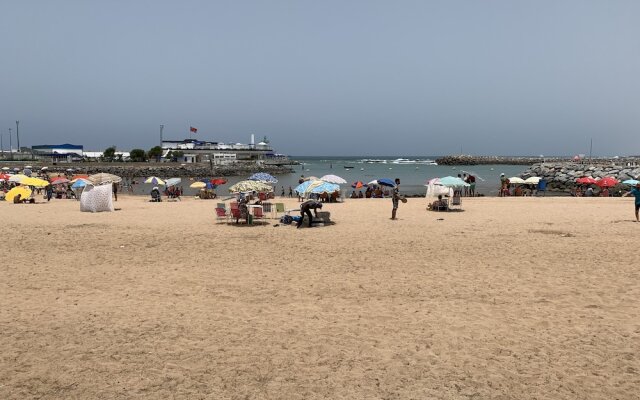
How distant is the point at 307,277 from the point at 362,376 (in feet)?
12.8

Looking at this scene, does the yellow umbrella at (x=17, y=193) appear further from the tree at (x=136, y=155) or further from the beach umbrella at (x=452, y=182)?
the tree at (x=136, y=155)

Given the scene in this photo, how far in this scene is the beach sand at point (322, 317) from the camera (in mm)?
4461

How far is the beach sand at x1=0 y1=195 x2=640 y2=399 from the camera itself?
14.6 ft

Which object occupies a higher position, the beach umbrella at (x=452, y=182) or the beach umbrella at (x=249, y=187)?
the beach umbrella at (x=452, y=182)

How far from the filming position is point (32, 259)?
32.0 ft

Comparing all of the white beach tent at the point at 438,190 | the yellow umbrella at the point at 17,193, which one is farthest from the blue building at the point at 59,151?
the white beach tent at the point at 438,190

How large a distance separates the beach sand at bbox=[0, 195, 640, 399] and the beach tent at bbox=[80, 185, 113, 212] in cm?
646

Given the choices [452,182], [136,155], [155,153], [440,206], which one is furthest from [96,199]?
[155,153]

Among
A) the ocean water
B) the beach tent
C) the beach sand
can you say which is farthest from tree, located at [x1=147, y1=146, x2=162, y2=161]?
the beach sand

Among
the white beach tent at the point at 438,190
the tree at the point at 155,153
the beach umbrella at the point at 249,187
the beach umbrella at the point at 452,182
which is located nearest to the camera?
the beach umbrella at the point at 249,187

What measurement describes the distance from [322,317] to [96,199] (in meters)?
15.1

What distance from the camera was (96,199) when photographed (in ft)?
60.9

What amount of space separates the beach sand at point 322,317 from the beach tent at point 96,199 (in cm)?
646

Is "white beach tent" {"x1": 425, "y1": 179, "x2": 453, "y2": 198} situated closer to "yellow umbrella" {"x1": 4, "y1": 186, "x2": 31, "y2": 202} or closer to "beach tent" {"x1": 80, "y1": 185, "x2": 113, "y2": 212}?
"beach tent" {"x1": 80, "y1": 185, "x2": 113, "y2": 212}
